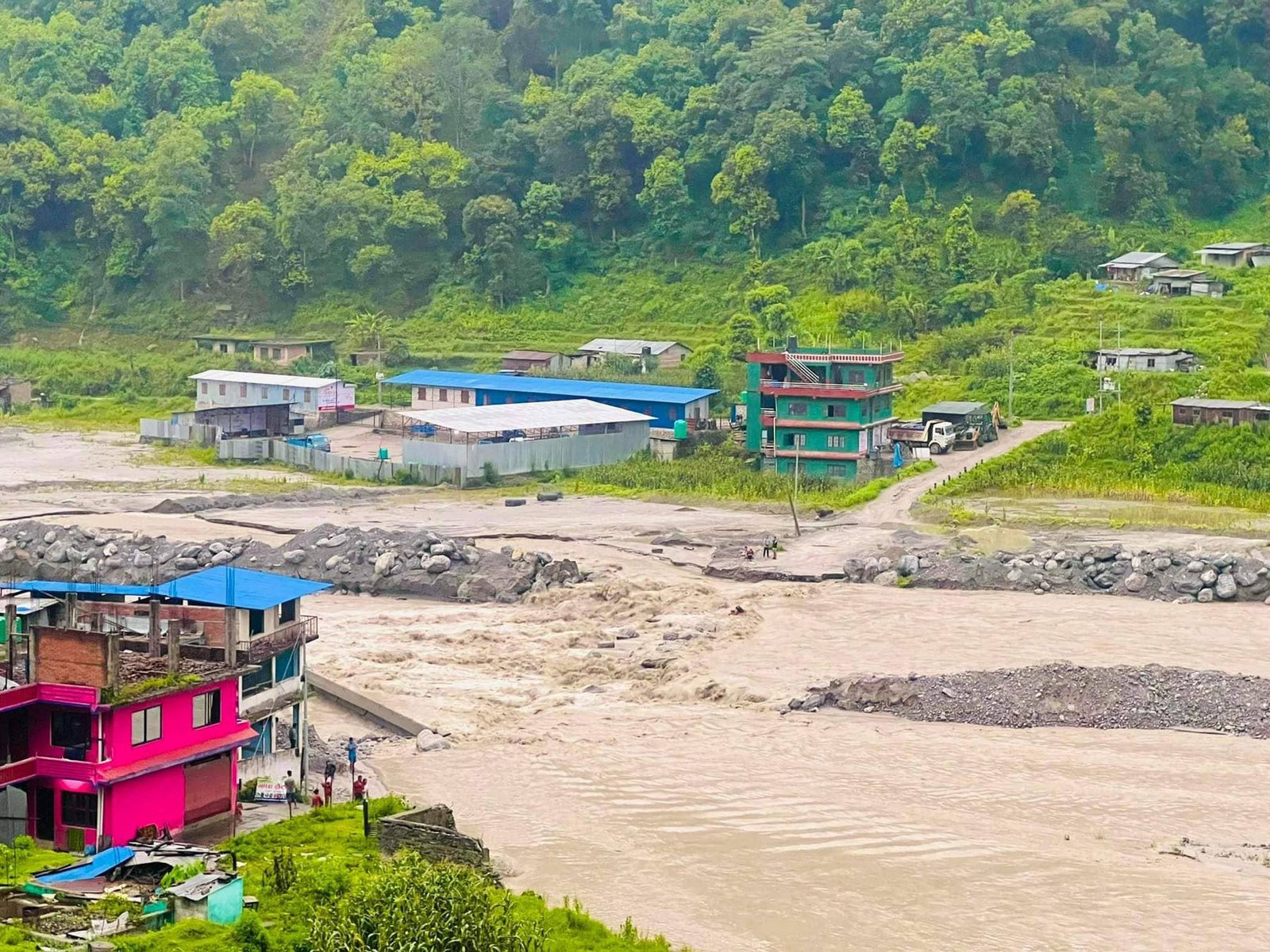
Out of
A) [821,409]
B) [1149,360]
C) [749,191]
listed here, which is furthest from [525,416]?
[749,191]

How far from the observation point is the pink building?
20.4 m

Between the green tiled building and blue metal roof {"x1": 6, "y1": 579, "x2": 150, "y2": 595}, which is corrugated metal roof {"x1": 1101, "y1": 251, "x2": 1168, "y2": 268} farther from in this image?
blue metal roof {"x1": 6, "y1": 579, "x2": 150, "y2": 595}

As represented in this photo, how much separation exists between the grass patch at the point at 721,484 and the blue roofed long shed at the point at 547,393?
3642 millimetres

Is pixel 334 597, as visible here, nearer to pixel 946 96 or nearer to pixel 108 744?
pixel 108 744

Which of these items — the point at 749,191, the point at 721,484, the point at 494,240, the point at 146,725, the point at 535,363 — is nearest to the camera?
the point at 146,725

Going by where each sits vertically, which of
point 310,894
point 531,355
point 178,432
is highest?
point 531,355

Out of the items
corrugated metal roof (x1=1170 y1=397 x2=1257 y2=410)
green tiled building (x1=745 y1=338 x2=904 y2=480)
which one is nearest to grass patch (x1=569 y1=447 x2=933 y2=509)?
green tiled building (x1=745 y1=338 x2=904 y2=480)

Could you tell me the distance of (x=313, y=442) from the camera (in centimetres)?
5775

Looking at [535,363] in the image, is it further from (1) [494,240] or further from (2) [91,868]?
(2) [91,868]

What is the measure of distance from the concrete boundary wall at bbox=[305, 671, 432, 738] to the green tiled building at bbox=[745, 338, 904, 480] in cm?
2415

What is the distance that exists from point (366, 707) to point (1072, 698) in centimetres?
1075

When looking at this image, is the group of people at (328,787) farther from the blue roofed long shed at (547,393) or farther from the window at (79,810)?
the blue roofed long shed at (547,393)

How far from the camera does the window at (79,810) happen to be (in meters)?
20.5

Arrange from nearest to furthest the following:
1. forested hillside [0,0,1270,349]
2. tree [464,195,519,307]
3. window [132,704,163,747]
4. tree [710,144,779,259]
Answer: window [132,704,163,747], forested hillside [0,0,1270,349], tree [710,144,779,259], tree [464,195,519,307]
